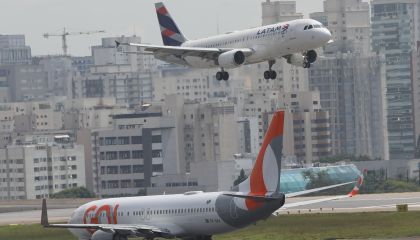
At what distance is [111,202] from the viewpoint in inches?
3807

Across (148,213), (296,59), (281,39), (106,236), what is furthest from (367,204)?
(106,236)

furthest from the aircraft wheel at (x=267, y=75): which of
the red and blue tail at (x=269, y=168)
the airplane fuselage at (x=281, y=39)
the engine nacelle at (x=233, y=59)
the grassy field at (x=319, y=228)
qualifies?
the red and blue tail at (x=269, y=168)

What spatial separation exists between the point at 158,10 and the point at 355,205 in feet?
89.1

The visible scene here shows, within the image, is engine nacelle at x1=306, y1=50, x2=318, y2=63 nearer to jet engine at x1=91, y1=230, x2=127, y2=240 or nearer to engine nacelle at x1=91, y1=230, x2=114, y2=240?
jet engine at x1=91, y1=230, x2=127, y2=240

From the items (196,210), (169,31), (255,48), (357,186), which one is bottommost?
(196,210)

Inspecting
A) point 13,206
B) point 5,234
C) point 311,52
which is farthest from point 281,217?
point 13,206

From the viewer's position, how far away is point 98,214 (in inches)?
3802

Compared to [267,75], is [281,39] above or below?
above

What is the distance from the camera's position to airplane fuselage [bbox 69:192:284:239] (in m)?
86.2

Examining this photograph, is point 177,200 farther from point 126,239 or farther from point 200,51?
point 200,51

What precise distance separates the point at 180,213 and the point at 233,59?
100.0 ft

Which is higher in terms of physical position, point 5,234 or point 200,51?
point 200,51

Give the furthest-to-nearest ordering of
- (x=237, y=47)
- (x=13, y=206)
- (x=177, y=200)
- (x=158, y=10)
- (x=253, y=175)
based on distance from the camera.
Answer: (x=13, y=206) → (x=158, y=10) → (x=237, y=47) → (x=177, y=200) → (x=253, y=175)

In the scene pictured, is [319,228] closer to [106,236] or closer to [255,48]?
[106,236]
